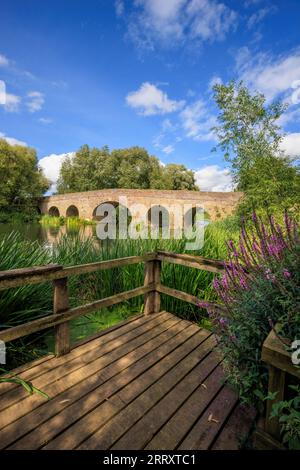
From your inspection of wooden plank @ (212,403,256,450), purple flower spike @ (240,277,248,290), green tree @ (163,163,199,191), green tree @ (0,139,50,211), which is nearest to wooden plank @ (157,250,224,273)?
purple flower spike @ (240,277,248,290)

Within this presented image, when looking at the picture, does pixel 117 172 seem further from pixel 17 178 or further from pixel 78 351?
pixel 78 351

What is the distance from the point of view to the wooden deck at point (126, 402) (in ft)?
4.55

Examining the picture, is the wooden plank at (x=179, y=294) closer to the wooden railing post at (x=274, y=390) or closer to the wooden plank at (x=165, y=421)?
the wooden plank at (x=165, y=421)

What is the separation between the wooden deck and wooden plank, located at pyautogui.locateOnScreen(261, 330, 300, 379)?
65 cm

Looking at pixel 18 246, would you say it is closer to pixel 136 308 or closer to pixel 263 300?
pixel 136 308

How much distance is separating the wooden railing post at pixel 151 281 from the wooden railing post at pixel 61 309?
1086mm

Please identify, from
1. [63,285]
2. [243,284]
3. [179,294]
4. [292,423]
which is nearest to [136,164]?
[179,294]

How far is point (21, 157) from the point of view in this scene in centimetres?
2733

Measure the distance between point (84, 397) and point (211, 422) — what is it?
84 centimetres

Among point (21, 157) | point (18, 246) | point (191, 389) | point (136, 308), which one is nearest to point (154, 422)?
point (191, 389)

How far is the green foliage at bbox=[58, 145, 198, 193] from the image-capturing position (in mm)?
33031

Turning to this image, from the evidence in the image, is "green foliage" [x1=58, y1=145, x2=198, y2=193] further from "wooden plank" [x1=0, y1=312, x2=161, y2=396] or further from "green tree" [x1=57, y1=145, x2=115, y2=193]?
"wooden plank" [x1=0, y1=312, x2=161, y2=396]

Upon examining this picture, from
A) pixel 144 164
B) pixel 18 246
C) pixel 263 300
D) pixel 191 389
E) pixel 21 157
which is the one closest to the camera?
pixel 263 300
